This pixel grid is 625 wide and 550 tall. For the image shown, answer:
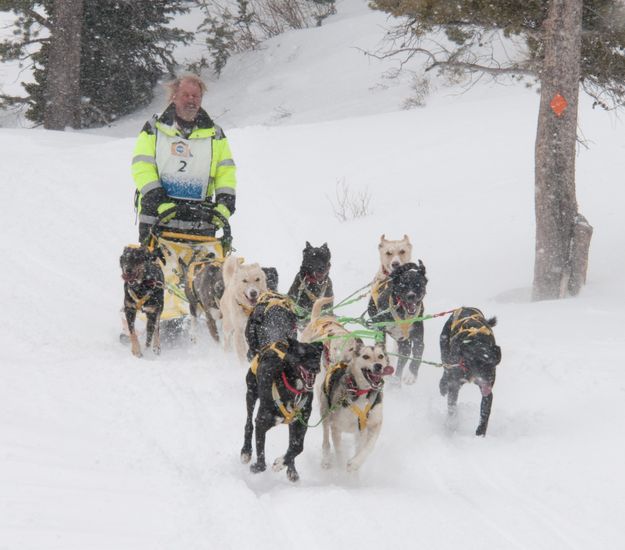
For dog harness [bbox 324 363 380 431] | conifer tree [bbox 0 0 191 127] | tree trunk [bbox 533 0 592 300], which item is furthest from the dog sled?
conifer tree [bbox 0 0 191 127]

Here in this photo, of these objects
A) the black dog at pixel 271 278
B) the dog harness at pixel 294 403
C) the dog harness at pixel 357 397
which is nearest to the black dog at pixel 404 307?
the black dog at pixel 271 278

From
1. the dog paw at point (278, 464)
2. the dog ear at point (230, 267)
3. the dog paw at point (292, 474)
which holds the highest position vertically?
the dog ear at point (230, 267)

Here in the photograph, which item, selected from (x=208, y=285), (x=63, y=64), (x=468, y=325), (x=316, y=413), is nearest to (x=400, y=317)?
(x=468, y=325)

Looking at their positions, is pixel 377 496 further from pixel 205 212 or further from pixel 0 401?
pixel 205 212

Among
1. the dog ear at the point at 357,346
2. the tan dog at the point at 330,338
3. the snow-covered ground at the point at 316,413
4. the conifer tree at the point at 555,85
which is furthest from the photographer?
the conifer tree at the point at 555,85

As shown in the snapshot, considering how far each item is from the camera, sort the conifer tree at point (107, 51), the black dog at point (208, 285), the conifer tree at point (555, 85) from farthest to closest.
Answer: the conifer tree at point (107, 51) → the conifer tree at point (555, 85) → the black dog at point (208, 285)

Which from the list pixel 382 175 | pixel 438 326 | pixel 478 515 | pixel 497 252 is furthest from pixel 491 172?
pixel 478 515

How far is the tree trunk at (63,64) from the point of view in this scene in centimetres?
1648

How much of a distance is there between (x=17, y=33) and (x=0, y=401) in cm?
1467

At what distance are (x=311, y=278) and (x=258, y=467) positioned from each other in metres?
2.63

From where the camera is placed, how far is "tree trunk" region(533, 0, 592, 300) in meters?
7.94

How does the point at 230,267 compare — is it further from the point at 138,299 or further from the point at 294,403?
the point at 294,403

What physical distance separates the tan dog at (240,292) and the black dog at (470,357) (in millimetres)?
1517

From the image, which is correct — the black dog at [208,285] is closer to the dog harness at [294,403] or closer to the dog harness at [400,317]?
the dog harness at [400,317]
